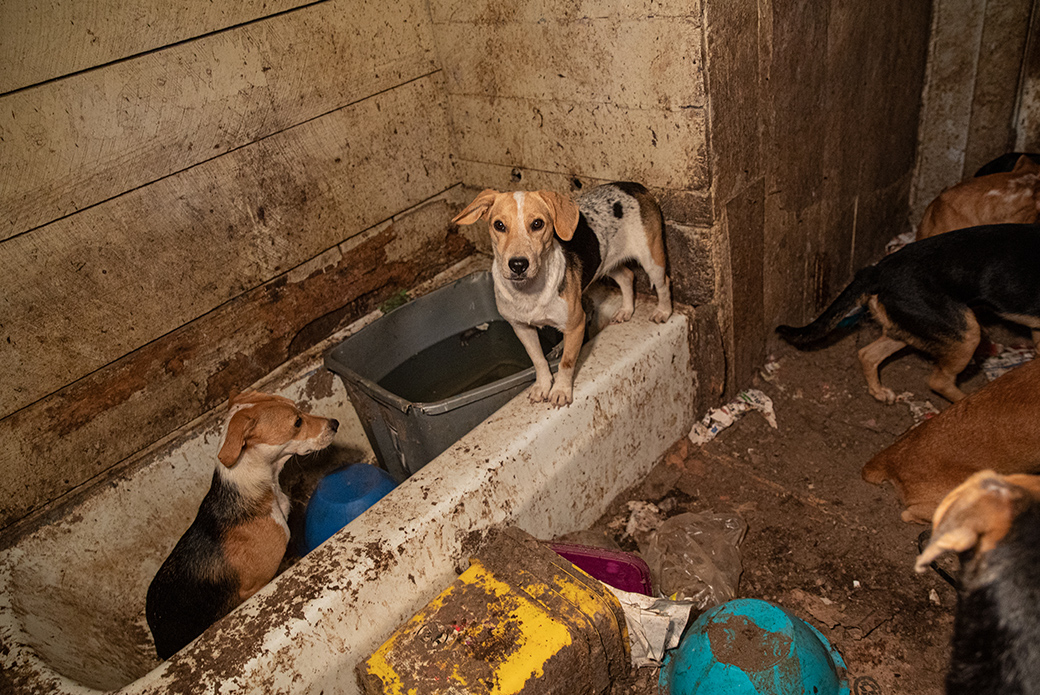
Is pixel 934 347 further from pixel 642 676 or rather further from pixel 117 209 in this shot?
pixel 117 209

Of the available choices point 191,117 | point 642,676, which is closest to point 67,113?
point 191,117

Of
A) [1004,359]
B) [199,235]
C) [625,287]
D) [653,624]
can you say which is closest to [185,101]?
[199,235]

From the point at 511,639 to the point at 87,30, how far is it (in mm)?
2860

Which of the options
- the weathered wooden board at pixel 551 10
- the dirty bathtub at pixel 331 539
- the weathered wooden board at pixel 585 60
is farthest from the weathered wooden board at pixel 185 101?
the dirty bathtub at pixel 331 539

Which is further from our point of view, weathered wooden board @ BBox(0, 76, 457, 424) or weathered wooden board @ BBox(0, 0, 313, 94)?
weathered wooden board @ BBox(0, 76, 457, 424)

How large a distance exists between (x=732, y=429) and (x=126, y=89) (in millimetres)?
3384

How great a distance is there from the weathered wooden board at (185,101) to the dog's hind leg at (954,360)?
3.22 m

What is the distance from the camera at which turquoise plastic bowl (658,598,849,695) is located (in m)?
2.04

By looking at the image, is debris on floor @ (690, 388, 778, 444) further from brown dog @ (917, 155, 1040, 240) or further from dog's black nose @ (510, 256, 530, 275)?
dog's black nose @ (510, 256, 530, 275)

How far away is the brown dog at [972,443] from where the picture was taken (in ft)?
8.18

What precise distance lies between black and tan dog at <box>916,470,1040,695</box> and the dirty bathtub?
1751 millimetres

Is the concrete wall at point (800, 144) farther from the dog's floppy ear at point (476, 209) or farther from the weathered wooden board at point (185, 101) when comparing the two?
the weathered wooden board at point (185, 101)

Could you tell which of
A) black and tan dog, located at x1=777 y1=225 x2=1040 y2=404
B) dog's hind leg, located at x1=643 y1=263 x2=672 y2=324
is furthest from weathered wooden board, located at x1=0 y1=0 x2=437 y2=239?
black and tan dog, located at x1=777 y1=225 x2=1040 y2=404

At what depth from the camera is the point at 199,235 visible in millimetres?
3180
